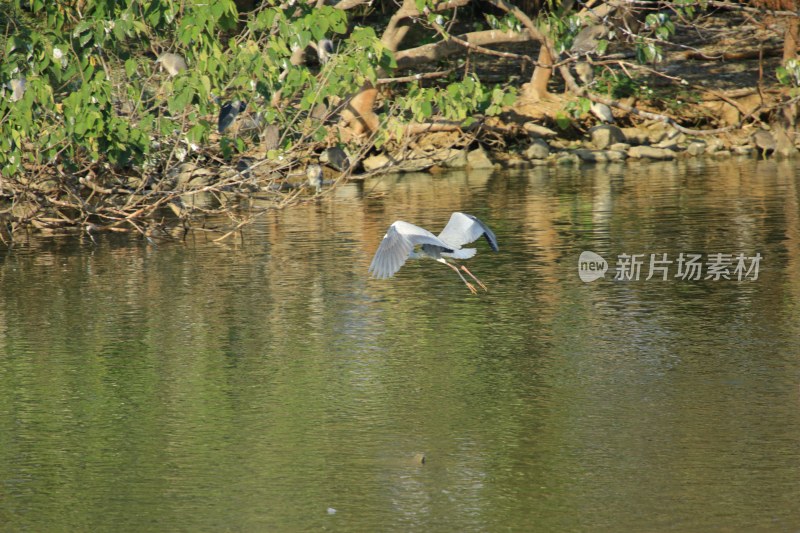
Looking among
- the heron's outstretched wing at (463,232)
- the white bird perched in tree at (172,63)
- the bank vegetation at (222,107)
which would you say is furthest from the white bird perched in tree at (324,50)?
the heron's outstretched wing at (463,232)

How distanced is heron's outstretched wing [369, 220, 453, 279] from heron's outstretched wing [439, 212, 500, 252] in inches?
14.9

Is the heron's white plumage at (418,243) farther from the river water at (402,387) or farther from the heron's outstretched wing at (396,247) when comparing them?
the river water at (402,387)

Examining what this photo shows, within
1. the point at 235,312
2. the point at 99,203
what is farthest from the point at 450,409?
the point at 99,203

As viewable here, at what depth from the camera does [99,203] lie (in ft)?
43.9

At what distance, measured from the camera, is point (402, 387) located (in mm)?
7340

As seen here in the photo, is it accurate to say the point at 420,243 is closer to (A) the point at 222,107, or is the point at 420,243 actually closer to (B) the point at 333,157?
(A) the point at 222,107

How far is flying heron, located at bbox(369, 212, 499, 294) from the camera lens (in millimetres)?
8641

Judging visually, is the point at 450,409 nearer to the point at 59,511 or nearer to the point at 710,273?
the point at 59,511

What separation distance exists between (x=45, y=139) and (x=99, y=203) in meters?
1.73

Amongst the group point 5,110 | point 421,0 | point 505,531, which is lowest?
point 505,531
